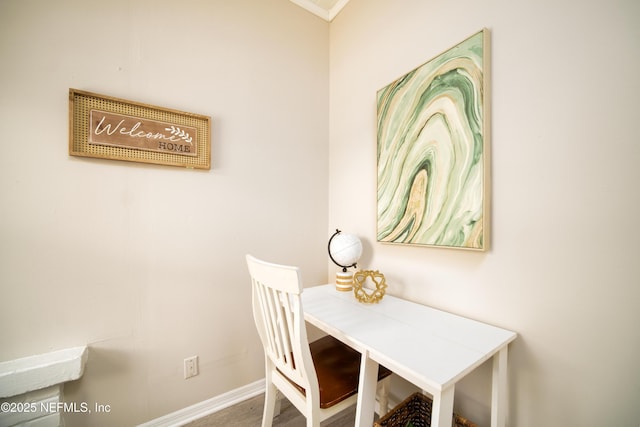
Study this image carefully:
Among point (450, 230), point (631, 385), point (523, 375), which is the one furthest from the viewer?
point (450, 230)

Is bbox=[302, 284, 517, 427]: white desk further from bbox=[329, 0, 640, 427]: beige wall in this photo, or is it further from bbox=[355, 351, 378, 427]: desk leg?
bbox=[329, 0, 640, 427]: beige wall

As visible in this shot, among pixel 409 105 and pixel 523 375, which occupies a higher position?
pixel 409 105

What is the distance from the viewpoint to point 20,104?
112 cm

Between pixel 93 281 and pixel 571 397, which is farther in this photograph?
pixel 93 281

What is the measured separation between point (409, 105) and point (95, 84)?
1647mm

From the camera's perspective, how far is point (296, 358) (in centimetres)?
98

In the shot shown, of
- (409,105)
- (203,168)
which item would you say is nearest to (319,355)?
(203,168)

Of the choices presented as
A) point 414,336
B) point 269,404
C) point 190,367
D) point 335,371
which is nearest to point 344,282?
point 335,371

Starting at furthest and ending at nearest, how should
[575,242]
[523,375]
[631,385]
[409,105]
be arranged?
[409,105] → [523,375] → [575,242] → [631,385]

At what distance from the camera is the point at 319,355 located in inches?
51.2

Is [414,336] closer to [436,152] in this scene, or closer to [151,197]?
[436,152]

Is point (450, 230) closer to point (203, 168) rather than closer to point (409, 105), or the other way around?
point (409, 105)

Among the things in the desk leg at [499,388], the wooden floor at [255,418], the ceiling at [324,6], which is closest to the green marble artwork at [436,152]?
the desk leg at [499,388]

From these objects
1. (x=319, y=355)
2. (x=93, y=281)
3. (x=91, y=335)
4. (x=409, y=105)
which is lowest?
(x=319, y=355)
